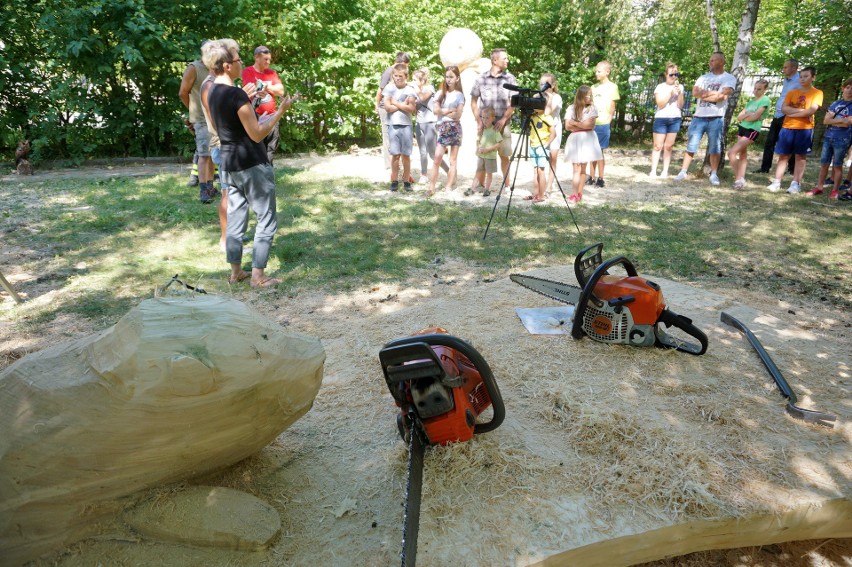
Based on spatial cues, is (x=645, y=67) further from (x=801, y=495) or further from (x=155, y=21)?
(x=801, y=495)

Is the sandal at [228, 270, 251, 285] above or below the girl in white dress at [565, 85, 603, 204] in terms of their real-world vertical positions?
below

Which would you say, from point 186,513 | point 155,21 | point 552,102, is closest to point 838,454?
point 186,513

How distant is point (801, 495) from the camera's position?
2385 millimetres

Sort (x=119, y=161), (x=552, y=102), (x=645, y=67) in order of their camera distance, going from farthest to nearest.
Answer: (x=645, y=67), (x=119, y=161), (x=552, y=102)

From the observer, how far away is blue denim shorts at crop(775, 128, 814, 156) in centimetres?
895

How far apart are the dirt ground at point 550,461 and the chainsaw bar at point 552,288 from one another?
418 millimetres

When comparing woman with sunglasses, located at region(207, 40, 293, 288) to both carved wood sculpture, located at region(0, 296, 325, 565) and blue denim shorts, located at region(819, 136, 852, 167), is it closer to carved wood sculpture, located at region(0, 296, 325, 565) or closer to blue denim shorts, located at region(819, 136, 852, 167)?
carved wood sculpture, located at region(0, 296, 325, 565)

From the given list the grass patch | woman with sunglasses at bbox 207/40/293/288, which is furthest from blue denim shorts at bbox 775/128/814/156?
woman with sunglasses at bbox 207/40/293/288

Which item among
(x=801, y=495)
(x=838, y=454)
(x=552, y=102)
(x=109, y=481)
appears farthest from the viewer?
(x=552, y=102)

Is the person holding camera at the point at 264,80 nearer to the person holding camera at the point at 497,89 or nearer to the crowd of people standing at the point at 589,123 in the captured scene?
the crowd of people standing at the point at 589,123

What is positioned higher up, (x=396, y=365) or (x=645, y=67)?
(x=645, y=67)

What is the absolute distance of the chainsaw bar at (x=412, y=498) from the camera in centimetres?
207

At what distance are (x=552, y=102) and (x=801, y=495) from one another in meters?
7.12

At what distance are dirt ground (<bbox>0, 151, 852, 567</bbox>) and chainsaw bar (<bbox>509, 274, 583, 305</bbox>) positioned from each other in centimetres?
42
